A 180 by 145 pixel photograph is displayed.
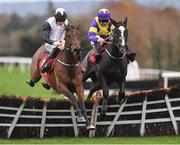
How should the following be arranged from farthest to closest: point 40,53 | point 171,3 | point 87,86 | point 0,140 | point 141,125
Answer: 1. point 171,3
2. point 87,86
3. point 40,53
4. point 141,125
5. point 0,140

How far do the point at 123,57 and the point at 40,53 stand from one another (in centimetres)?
232

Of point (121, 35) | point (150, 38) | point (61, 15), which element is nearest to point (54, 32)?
point (61, 15)

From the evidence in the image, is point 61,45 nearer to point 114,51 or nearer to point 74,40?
point 74,40

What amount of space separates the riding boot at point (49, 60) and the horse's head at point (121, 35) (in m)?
1.25

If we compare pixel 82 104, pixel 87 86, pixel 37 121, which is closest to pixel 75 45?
pixel 82 104

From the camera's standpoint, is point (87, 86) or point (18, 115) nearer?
point (18, 115)

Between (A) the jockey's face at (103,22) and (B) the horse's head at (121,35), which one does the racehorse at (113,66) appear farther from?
(A) the jockey's face at (103,22)

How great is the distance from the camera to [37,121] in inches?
498

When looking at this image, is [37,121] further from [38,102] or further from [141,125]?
[141,125]

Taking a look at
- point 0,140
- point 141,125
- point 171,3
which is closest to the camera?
point 0,140

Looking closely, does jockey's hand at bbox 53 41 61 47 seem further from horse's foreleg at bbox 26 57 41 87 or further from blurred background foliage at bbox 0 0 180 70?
blurred background foliage at bbox 0 0 180 70

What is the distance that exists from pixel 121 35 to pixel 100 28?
1384 mm

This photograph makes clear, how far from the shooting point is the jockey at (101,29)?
516 inches

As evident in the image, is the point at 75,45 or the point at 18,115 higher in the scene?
the point at 75,45
